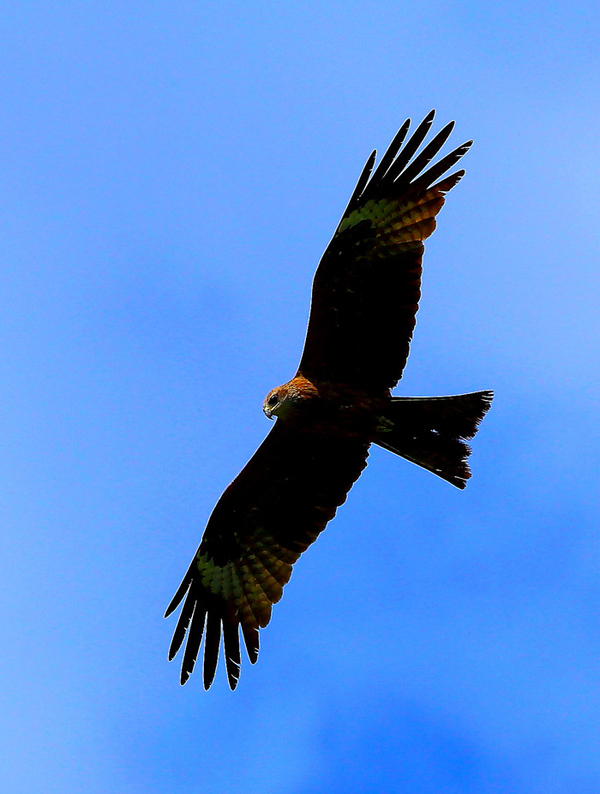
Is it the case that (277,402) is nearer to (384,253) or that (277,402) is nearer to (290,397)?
(290,397)

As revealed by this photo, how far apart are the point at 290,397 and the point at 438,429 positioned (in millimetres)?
1388

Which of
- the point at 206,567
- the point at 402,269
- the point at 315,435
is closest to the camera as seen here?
the point at 402,269

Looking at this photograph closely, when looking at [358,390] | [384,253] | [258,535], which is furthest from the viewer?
[258,535]

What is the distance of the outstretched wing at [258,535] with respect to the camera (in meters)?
9.98

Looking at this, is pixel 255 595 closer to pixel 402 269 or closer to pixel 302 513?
pixel 302 513

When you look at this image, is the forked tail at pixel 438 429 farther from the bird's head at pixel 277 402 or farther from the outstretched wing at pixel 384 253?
the bird's head at pixel 277 402

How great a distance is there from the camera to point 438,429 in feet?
30.3

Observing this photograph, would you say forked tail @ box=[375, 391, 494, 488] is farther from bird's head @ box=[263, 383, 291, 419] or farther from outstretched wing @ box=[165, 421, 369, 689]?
bird's head @ box=[263, 383, 291, 419]

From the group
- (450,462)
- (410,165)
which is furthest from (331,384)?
(410,165)

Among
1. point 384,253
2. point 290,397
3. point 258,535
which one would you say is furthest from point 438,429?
point 258,535

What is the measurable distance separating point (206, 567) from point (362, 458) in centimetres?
203

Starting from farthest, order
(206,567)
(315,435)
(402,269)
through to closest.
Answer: (206,567)
(315,435)
(402,269)

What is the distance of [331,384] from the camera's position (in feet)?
30.8

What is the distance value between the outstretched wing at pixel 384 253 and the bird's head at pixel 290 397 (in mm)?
519
